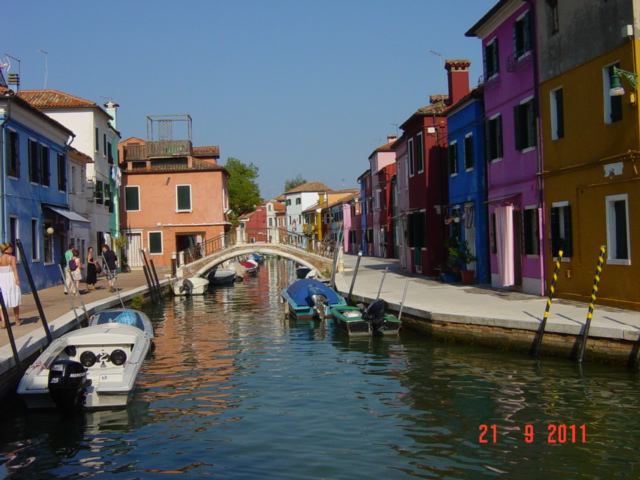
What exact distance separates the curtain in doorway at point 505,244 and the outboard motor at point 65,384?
12.4 m

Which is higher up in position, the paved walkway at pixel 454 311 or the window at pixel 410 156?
the window at pixel 410 156

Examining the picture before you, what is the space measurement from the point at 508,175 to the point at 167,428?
12.9m

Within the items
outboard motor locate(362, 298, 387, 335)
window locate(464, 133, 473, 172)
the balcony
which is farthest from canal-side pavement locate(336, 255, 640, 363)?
the balcony

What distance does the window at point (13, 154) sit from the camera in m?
21.1

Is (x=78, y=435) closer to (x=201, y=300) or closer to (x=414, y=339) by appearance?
(x=414, y=339)

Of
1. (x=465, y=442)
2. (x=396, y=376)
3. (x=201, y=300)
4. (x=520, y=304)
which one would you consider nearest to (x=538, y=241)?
(x=520, y=304)

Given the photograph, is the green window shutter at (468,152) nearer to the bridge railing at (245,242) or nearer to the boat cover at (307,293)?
the boat cover at (307,293)

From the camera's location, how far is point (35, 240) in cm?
2333

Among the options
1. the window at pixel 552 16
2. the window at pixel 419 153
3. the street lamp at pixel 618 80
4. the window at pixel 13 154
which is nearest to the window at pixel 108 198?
the window at pixel 13 154

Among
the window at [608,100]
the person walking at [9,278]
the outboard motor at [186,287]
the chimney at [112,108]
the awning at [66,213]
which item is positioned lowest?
the outboard motor at [186,287]

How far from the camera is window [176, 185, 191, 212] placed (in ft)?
Answer: 137

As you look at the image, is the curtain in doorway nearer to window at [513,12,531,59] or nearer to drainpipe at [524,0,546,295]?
drainpipe at [524,0,546,295]

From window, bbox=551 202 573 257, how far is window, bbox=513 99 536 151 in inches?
89.7

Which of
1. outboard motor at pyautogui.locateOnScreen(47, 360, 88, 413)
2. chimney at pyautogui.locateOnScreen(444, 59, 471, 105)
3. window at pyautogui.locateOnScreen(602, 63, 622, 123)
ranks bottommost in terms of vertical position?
outboard motor at pyautogui.locateOnScreen(47, 360, 88, 413)
